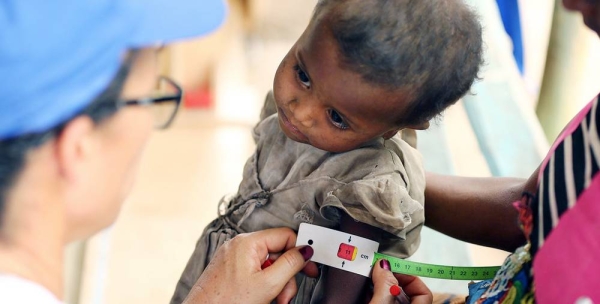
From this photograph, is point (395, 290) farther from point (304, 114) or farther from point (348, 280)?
point (304, 114)

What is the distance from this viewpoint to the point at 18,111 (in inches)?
27.9

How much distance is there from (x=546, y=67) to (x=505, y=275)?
136 cm

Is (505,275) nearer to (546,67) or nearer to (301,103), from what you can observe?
(301,103)

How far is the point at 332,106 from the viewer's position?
1.14 meters

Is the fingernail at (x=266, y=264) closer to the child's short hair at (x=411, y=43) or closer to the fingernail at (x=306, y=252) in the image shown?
the fingernail at (x=306, y=252)

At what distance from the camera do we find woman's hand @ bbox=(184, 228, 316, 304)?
115 cm

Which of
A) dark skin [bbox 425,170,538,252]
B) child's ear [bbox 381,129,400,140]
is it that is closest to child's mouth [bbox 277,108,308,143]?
child's ear [bbox 381,129,400,140]

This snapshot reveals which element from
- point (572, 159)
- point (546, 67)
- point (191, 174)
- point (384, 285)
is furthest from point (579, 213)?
point (191, 174)

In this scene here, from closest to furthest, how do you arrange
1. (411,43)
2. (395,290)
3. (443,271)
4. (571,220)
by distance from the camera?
(571,220) → (411,43) → (395,290) → (443,271)

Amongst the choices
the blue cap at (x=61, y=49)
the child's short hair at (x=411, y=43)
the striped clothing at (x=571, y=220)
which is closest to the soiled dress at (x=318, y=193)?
the child's short hair at (x=411, y=43)

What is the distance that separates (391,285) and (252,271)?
0.24 metres

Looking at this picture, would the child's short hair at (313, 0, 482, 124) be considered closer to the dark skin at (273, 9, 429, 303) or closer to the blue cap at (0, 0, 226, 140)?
the dark skin at (273, 9, 429, 303)

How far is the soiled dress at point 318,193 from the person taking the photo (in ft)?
3.71

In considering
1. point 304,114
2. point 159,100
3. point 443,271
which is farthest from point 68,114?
point 443,271
